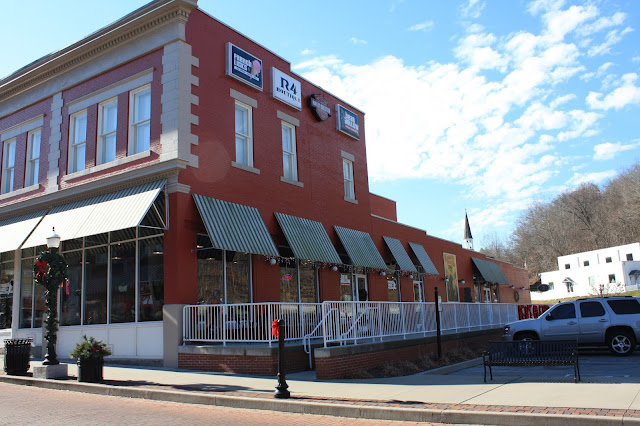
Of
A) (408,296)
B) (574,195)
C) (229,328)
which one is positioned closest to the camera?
(229,328)

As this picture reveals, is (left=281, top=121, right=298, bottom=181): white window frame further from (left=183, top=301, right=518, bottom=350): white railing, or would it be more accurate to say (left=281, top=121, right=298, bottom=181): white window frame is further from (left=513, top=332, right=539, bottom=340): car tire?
(left=513, top=332, right=539, bottom=340): car tire

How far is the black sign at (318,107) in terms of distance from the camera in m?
22.0

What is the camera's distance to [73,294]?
59.2ft

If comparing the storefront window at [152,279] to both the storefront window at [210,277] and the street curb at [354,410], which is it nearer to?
the storefront window at [210,277]

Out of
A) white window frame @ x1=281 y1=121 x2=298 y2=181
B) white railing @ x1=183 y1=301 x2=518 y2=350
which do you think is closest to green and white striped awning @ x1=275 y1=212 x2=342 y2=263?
white window frame @ x1=281 y1=121 x2=298 y2=181

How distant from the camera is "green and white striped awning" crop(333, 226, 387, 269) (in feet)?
72.5

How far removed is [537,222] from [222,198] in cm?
10062

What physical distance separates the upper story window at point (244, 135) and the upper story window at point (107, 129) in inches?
154

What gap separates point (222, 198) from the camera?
55.4ft

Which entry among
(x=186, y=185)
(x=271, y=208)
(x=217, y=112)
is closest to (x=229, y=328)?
(x=186, y=185)

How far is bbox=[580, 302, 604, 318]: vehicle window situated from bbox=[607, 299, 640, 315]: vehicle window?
13.7 inches

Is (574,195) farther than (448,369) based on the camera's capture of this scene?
Yes

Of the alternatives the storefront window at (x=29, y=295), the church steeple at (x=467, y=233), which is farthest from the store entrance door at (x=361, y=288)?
the church steeple at (x=467, y=233)

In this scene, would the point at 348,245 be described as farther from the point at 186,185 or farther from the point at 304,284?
the point at 186,185
